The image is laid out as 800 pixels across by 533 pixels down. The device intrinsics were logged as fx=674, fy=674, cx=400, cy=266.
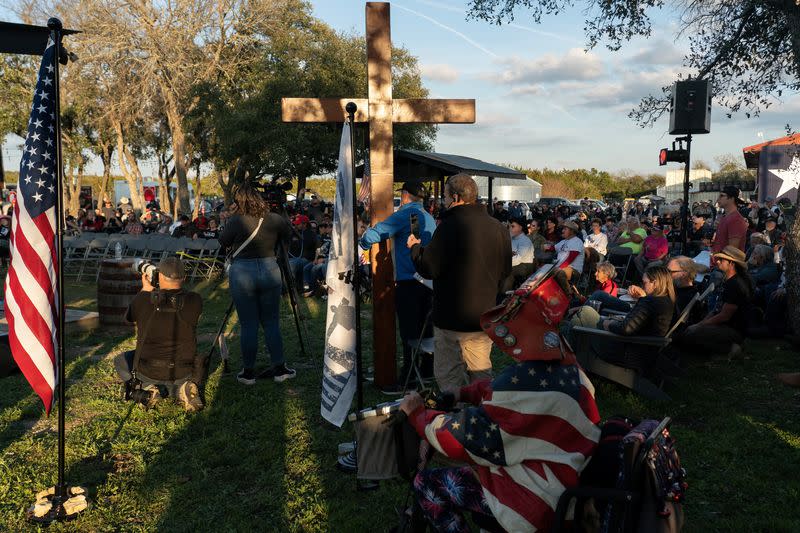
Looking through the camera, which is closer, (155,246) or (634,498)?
(634,498)

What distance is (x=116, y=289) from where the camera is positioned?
8953 mm

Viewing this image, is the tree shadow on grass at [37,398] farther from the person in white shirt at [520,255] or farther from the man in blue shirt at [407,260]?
the person in white shirt at [520,255]

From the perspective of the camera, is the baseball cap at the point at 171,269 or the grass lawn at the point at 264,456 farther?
the baseball cap at the point at 171,269

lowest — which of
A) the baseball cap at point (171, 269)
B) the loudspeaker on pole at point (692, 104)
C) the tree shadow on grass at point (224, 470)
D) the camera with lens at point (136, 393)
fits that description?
the tree shadow on grass at point (224, 470)

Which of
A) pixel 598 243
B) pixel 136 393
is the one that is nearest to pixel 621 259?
pixel 598 243

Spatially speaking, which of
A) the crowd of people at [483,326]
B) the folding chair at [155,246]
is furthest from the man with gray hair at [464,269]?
the folding chair at [155,246]

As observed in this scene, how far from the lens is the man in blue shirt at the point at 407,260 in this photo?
5465 millimetres

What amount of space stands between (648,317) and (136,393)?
4230mm

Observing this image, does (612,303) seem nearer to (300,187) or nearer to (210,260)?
(210,260)

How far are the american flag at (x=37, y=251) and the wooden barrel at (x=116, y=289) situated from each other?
5139 mm

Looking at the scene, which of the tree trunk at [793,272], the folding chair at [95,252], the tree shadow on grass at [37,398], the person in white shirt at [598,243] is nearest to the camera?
the tree shadow on grass at [37,398]

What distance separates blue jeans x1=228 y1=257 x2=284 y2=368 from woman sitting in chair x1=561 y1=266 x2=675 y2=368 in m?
2.69

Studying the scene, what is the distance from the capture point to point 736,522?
3.68 m

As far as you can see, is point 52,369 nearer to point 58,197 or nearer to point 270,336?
point 58,197
